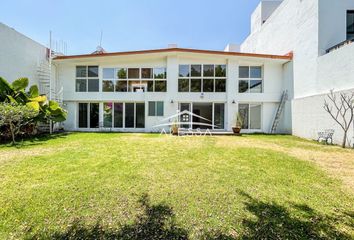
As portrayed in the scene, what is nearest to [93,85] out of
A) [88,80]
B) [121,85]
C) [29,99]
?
[88,80]

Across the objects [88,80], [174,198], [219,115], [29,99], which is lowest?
[174,198]

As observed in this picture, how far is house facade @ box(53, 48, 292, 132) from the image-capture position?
16.2m

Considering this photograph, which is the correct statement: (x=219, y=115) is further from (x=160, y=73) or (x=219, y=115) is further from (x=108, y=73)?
(x=108, y=73)

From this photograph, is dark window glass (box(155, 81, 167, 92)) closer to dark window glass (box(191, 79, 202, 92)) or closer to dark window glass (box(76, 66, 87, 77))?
dark window glass (box(191, 79, 202, 92))

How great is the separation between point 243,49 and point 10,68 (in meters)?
23.8

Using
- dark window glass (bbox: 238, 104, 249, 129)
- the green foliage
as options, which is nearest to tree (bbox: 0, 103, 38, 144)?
the green foliage

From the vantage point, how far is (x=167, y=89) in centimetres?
1628

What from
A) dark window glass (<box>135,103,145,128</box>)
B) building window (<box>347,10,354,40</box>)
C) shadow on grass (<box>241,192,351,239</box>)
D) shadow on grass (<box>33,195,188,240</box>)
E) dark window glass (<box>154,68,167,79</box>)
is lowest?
shadow on grass (<box>33,195,188,240</box>)

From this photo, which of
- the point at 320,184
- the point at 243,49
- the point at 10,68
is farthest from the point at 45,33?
the point at 243,49

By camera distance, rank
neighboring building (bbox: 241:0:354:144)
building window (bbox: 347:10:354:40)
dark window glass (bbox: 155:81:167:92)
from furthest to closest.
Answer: dark window glass (bbox: 155:81:167:92) → building window (bbox: 347:10:354:40) → neighboring building (bbox: 241:0:354:144)

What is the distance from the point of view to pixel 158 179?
17.0 feet

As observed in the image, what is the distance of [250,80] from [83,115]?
43.7 ft

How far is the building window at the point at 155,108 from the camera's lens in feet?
54.1

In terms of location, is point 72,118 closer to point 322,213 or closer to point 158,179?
point 158,179
